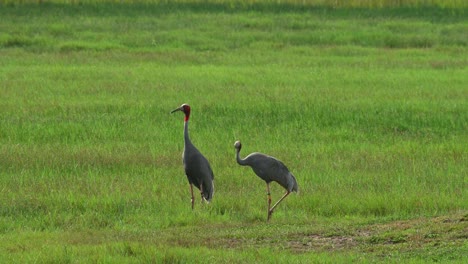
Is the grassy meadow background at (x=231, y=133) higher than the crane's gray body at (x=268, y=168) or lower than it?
lower

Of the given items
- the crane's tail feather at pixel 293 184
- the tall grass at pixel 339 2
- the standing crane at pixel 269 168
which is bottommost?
the tall grass at pixel 339 2

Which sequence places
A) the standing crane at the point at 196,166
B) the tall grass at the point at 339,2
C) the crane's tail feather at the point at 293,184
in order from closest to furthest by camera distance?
the crane's tail feather at the point at 293,184, the standing crane at the point at 196,166, the tall grass at the point at 339,2

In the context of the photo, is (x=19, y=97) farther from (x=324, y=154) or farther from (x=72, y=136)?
(x=324, y=154)

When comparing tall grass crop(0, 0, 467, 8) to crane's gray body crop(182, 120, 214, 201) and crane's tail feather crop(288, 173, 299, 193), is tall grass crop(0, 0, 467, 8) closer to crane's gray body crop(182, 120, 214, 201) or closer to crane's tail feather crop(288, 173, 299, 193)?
crane's gray body crop(182, 120, 214, 201)

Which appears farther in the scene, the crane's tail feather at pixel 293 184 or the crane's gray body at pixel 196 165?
the crane's gray body at pixel 196 165

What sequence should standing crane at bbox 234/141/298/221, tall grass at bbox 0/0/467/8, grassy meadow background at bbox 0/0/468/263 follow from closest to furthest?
grassy meadow background at bbox 0/0/468/263
standing crane at bbox 234/141/298/221
tall grass at bbox 0/0/467/8

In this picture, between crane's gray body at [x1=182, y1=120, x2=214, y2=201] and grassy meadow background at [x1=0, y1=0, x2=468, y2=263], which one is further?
crane's gray body at [x1=182, y1=120, x2=214, y2=201]

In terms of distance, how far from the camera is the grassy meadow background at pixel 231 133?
30.5 feet

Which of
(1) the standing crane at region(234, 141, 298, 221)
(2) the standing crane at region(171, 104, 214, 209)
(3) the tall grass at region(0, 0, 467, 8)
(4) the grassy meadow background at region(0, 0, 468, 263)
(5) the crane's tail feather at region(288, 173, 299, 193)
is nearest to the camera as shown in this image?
(4) the grassy meadow background at region(0, 0, 468, 263)

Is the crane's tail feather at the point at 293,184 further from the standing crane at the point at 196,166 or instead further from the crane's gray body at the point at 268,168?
the standing crane at the point at 196,166

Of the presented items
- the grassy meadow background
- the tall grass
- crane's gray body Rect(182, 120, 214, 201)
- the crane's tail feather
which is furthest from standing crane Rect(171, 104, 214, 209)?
the tall grass

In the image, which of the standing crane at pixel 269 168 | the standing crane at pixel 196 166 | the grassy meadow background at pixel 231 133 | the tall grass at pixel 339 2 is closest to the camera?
the grassy meadow background at pixel 231 133

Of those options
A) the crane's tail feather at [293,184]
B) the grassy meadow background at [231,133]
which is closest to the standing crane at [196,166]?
the grassy meadow background at [231,133]

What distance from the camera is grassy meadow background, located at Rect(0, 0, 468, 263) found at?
9289 millimetres
